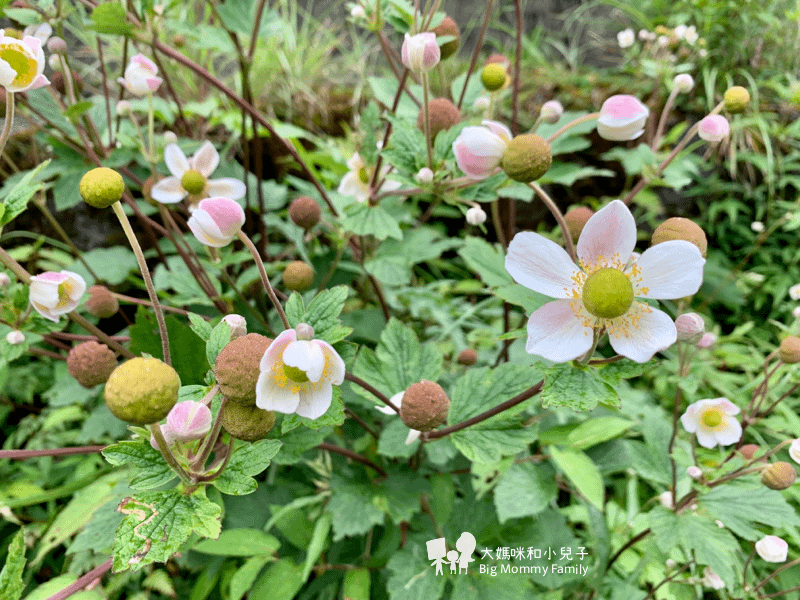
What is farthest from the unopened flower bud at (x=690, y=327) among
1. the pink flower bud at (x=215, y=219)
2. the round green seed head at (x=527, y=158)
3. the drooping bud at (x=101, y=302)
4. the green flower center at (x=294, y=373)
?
the drooping bud at (x=101, y=302)

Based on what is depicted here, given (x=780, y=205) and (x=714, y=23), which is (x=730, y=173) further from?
(x=714, y=23)

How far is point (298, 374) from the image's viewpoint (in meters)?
0.60

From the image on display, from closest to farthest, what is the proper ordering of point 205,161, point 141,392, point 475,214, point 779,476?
point 141,392 < point 779,476 < point 475,214 < point 205,161

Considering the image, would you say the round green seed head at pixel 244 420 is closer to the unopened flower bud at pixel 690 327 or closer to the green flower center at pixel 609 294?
the green flower center at pixel 609 294

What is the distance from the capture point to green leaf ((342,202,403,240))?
1047 millimetres

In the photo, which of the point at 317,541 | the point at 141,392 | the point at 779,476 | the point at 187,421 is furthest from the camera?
the point at 317,541

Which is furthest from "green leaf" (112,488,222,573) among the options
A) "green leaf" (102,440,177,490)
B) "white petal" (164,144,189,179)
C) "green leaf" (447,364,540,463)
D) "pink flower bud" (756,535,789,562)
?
"pink flower bud" (756,535,789,562)

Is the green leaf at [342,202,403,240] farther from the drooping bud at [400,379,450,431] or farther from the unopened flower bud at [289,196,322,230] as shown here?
the drooping bud at [400,379,450,431]

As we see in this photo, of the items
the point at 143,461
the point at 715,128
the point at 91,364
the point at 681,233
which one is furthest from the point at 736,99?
the point at 91,364

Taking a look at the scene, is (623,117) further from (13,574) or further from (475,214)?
(13,574)

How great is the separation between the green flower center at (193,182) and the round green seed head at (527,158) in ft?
2.36

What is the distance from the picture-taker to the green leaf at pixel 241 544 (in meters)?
1.07

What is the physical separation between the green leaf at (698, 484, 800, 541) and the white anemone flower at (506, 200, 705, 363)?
0.52 metres

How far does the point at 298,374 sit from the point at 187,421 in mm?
139
